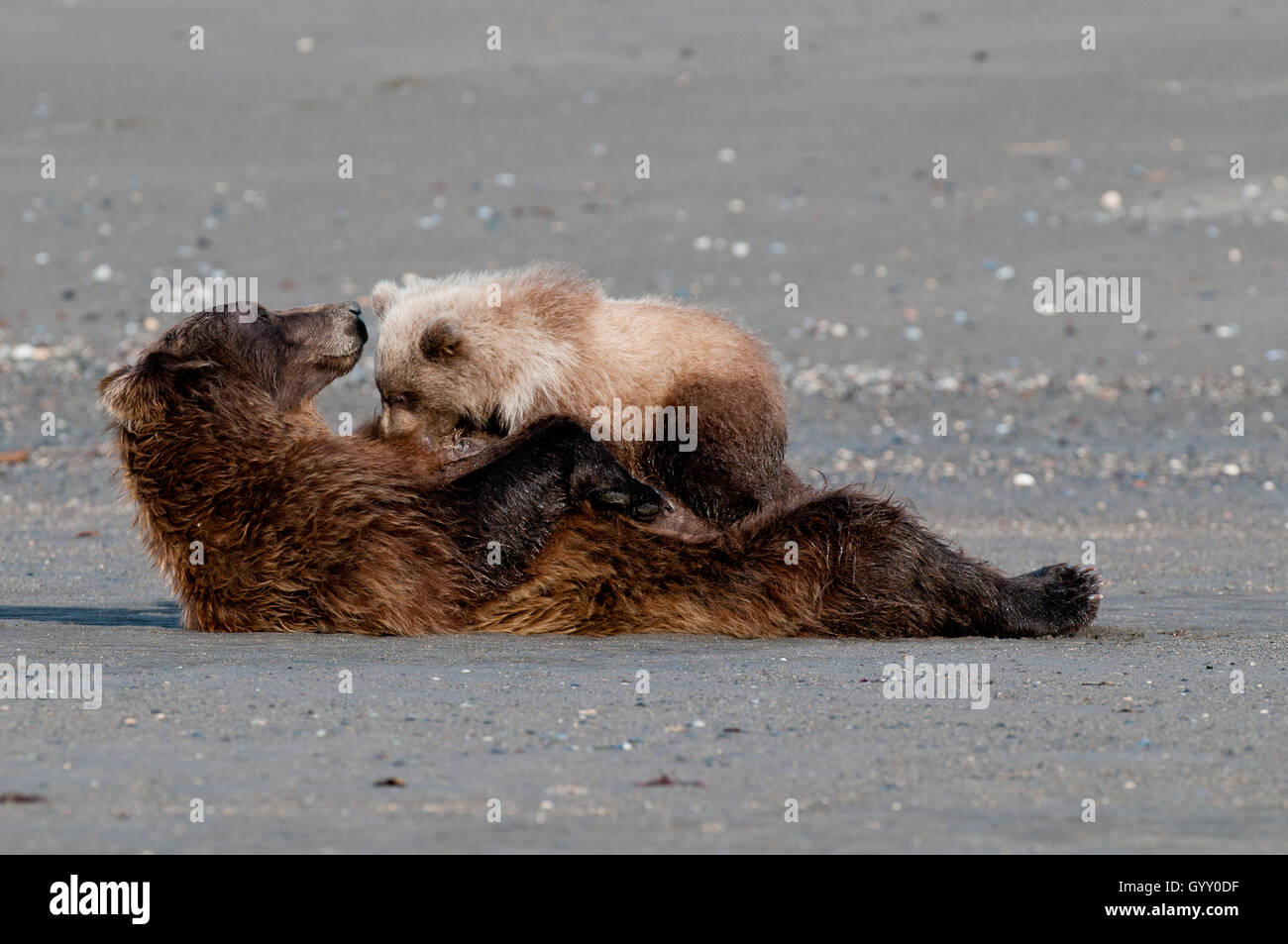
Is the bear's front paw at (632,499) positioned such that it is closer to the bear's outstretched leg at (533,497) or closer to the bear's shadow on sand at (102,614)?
the bear's outstretched leg at (533,497)

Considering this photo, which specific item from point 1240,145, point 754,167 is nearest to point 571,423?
point 754,167

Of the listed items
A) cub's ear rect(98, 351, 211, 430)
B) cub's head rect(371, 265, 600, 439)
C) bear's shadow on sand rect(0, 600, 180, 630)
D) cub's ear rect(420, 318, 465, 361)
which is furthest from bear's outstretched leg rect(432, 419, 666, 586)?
bear's shadow on sand rect(0, 600, 180, 630)

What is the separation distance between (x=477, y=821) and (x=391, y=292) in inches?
210

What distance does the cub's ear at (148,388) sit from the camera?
7.46m

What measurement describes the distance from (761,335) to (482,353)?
7.36m

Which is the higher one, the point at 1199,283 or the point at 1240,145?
the point at 1240,145

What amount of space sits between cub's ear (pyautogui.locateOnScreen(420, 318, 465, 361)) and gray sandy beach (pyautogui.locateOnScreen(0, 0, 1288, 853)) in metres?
1.80

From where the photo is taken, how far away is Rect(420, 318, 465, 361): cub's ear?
28.0 ft

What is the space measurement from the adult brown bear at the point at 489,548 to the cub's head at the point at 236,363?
0.5 inches

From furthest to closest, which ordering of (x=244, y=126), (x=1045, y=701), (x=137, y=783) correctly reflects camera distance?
(x=244, y=126) → (x=1045, y=701) → (x=137, y=783)

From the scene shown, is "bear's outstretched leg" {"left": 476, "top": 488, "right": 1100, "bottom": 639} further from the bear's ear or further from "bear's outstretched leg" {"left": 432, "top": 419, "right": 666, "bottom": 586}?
the bear's ear

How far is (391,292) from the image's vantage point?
30.6 ft

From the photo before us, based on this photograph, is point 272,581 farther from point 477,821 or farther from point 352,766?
point 477,821

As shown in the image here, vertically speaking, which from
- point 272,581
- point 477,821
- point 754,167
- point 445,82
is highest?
point 445,82
